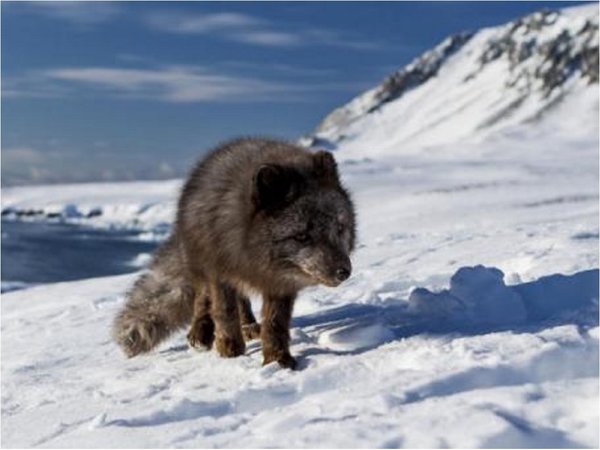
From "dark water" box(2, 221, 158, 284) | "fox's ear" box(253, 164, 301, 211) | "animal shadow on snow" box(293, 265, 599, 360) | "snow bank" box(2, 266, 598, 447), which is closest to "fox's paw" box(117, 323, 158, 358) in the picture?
"snow bank" box(2, 266, 598, 447)

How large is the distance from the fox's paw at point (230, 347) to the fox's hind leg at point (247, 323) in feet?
2.28

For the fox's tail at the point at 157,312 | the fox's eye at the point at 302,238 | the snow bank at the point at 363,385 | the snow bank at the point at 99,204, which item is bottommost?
the snow bank at the point at 363,385

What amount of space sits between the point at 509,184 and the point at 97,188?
82325 mm

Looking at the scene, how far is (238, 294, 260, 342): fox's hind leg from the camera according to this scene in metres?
7.95

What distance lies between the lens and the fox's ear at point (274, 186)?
6.26m

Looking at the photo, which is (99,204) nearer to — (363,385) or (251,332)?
(251,332)

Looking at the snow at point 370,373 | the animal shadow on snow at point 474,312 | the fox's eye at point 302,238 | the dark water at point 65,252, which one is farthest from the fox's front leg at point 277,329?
the dark water at point 65,252

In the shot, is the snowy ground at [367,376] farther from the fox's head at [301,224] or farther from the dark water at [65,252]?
the dark water at [65,252]

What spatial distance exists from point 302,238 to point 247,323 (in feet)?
6.76

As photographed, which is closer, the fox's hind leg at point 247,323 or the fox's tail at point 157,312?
the fox's hind leg at point 247,323

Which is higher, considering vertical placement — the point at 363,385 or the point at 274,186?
the point at 274,186

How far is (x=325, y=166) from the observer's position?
6.52 metres

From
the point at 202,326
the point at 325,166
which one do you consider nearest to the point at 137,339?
the point at 202,326

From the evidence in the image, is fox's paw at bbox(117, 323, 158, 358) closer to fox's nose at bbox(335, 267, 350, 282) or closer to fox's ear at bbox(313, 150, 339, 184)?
fox's ear at bbox(313, 150, 339, 184)
